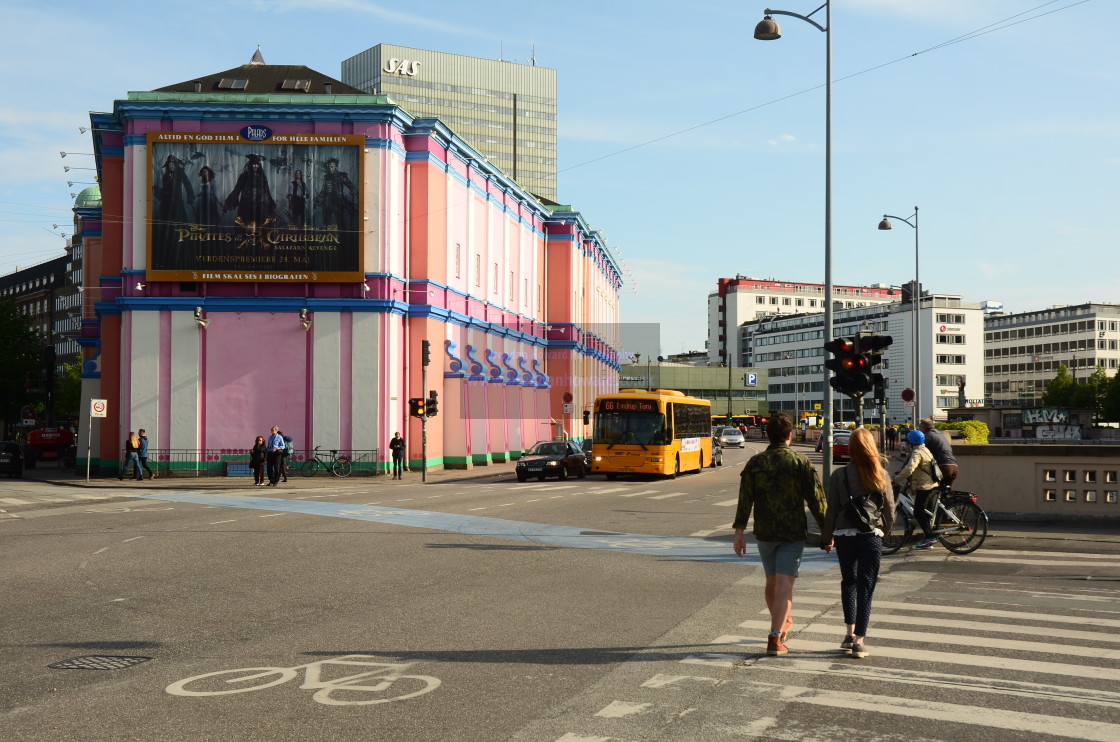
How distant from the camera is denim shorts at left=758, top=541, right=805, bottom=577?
8.29 meters

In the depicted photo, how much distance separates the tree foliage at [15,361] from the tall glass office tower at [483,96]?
48433 millimetres

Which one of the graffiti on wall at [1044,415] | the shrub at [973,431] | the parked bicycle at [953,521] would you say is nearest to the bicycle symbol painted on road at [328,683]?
the parked bicycle at [953,521]

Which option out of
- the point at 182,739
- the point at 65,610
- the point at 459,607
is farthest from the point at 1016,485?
the point at 182,739

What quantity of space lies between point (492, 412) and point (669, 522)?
101 feet

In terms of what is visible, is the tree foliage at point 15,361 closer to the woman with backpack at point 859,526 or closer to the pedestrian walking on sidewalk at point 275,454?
the pedestrian walking on sidewalk at point 275,454

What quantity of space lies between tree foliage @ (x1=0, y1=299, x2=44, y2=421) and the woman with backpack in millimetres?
80796

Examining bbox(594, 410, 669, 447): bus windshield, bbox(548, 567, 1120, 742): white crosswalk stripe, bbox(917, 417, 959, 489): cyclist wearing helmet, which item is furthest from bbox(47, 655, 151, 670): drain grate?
bbox(594, 410, 669, 447): bus windshield

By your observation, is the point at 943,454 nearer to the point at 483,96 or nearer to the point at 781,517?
the point at 781,517

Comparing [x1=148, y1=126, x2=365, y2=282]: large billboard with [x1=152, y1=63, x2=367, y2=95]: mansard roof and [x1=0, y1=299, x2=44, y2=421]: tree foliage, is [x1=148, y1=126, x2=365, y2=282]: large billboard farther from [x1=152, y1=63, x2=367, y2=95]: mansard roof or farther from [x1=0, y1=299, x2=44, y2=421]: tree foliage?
[x1=0, y1=299, x2=44, y2=421]: tree foliage

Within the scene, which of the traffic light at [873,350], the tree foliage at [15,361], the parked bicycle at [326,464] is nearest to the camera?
the traffic light at [873,350]

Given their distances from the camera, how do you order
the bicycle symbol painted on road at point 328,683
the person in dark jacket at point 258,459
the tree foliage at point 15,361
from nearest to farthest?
the bicycle symbol painted on road at point 328,683
the person in dark jacket at point 258,459
the tree foliage at point 15,361

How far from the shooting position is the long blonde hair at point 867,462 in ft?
27.5

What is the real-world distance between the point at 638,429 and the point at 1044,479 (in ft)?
58.9

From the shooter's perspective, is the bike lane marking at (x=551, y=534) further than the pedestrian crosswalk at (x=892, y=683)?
Yes
